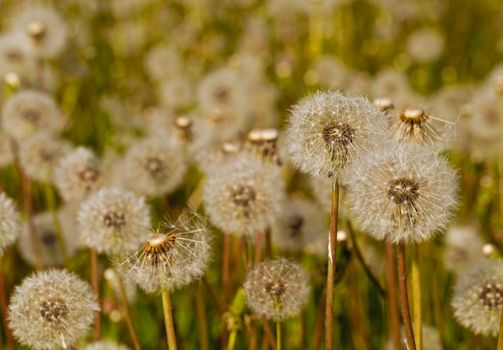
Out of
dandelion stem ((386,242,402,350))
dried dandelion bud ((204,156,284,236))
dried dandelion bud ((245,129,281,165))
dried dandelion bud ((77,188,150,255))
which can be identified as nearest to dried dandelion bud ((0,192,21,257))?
dried dandelion bud ((77,188,150,255))

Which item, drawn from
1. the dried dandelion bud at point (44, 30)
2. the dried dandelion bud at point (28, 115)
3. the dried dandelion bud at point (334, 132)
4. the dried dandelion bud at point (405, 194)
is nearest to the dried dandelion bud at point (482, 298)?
the dried dandelion bud at point (405, 194)

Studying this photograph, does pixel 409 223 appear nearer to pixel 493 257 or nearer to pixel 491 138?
pixel 493 257

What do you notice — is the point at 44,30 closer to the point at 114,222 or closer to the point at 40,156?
the point at 40,156

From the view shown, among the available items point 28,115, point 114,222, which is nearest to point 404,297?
point 114,222

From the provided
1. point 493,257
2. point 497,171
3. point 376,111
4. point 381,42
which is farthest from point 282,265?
point 381,42

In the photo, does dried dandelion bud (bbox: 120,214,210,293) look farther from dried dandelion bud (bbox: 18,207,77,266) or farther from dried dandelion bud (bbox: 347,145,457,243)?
dried dandelion bud (bbox: 18,207,77,266)

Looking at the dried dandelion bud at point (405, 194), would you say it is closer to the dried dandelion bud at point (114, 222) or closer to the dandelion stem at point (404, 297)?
the dandelion stem at point (404, 297)
